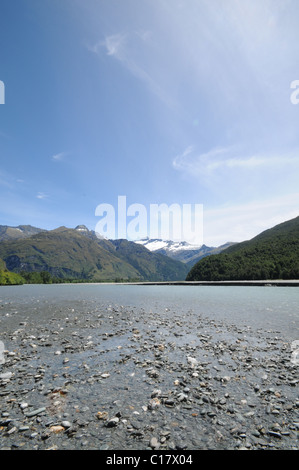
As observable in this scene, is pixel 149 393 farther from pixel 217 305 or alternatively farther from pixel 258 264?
pixel 258 264

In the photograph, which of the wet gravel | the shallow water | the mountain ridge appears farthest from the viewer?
the mountain ridge

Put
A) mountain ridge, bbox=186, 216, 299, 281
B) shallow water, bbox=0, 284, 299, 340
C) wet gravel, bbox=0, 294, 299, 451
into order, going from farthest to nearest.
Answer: mountain ridge, bbox=186, 216, 299, 281, shallow water, bbox=0, 284, 299, 340, wet gravel, bbox=0, 294, 299, 451

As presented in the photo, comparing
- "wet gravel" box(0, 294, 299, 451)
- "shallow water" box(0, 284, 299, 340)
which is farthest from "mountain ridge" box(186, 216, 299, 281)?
"wet gravel" box(0, 294, 299, 451)

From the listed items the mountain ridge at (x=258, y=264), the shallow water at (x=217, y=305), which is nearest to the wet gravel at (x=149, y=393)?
the shallow water at (x=217, y=305)

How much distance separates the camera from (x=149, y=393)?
27.7 ft

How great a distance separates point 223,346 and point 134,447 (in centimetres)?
960

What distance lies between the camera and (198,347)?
45.2 ft

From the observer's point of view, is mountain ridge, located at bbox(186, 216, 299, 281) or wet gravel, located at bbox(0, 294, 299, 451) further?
mountain ridge, located at bbox(186, 216, 299, 281)

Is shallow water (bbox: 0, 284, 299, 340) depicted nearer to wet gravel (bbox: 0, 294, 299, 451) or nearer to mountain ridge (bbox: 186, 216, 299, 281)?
wet gravel (bbox: 0, 294, 299, 451)

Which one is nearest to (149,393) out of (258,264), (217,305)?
(217,305)

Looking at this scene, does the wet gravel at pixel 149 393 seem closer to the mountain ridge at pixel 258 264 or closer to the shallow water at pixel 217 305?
the shallow water at pixel 217 305

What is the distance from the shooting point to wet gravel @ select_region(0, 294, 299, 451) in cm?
602

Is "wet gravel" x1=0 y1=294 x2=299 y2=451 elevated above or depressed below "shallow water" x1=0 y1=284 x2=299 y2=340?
above

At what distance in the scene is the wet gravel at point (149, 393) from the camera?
602cm
